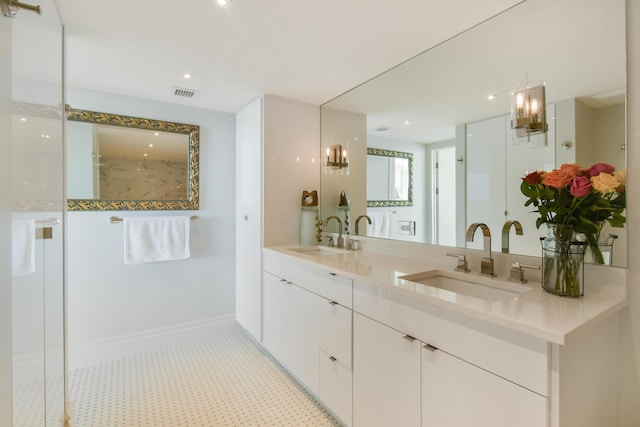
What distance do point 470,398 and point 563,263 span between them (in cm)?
61

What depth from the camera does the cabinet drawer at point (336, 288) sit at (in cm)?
161

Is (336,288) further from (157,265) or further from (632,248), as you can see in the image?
(157,265)

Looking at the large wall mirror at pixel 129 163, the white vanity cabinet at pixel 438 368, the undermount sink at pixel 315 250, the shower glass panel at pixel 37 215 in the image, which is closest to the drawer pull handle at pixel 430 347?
the white vanity cabinet at pixel 438 368

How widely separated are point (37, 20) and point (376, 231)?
6.92 ft

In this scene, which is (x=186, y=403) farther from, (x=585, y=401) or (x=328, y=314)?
(x=585, y=401)

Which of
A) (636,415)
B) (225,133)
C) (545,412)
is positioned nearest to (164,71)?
Answer: (225,133)

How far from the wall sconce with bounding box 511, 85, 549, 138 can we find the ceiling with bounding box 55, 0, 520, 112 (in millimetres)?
423

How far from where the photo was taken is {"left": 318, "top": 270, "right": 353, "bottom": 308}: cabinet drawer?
1606 mm

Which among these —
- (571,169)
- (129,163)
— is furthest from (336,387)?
(129,163)

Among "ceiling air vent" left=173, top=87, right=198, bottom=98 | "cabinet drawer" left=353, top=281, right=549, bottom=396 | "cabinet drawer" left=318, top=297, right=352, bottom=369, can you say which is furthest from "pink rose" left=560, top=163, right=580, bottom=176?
"ceiling air vent" left=173, top=87, right=198, bottom=98

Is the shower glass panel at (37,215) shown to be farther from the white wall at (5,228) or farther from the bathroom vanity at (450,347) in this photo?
the bathroom vanity at (450,347)

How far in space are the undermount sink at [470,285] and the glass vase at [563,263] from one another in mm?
114

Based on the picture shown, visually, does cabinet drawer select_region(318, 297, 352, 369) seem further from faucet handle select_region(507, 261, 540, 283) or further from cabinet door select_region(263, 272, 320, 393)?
faucet handle select_region(507, 261, 540, 283)

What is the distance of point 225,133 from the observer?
306 centimetres
